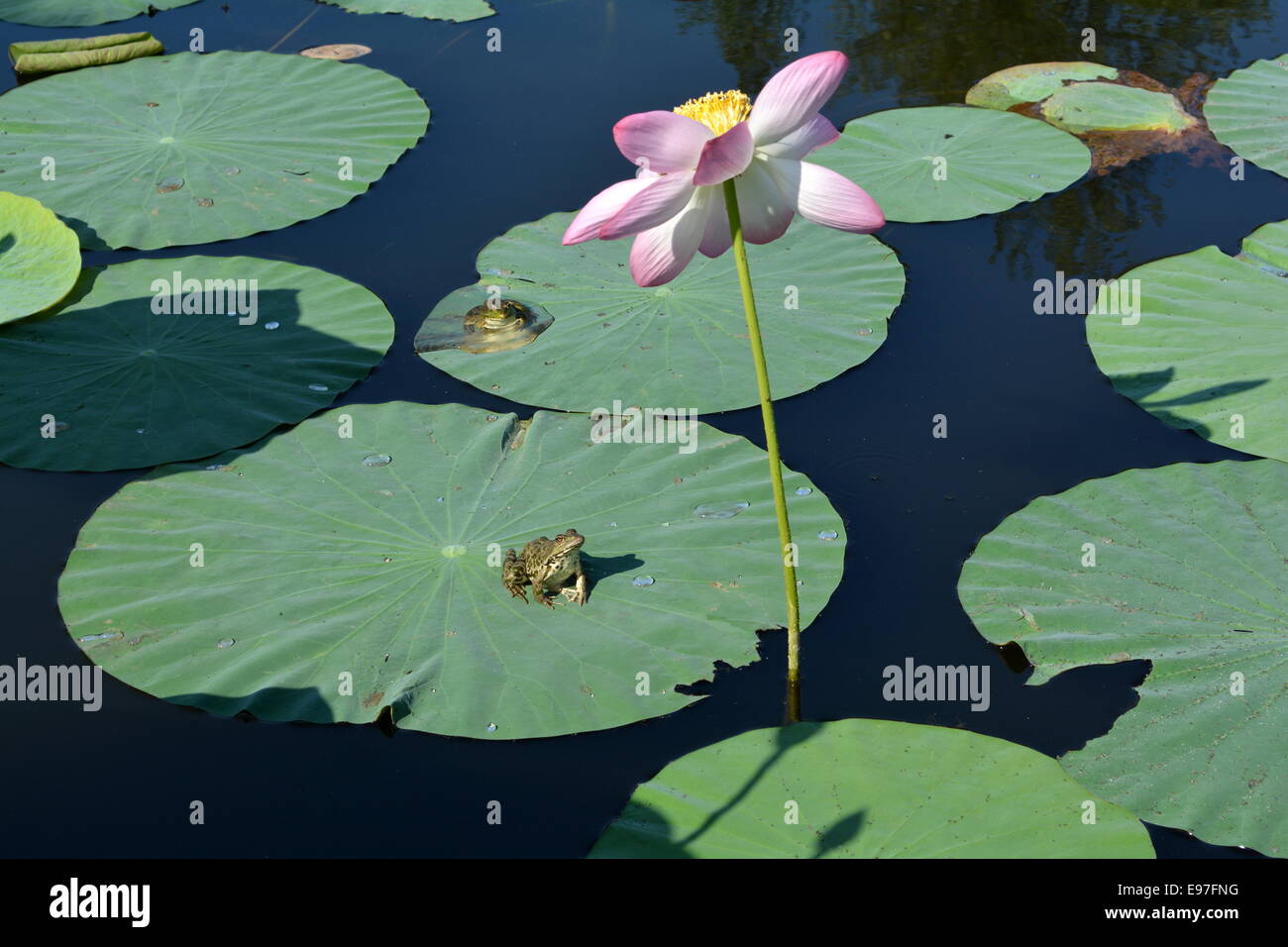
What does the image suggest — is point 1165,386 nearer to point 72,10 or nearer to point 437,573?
point 437,573

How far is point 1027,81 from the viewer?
6.40m

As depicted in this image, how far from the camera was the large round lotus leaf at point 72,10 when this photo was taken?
7152mm

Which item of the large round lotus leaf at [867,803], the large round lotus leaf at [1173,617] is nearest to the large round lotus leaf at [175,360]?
the large round lotus leaf at [867,803]

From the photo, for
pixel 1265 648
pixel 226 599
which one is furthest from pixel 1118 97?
pixel 226 599

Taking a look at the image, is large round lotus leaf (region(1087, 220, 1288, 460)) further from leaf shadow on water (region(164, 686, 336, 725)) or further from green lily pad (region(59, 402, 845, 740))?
leaf shadow on water (region(164, 686, 336, 725))

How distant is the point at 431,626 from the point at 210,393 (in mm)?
1517

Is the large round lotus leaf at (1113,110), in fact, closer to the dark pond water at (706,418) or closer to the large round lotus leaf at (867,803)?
the dark pond water at (706,418)

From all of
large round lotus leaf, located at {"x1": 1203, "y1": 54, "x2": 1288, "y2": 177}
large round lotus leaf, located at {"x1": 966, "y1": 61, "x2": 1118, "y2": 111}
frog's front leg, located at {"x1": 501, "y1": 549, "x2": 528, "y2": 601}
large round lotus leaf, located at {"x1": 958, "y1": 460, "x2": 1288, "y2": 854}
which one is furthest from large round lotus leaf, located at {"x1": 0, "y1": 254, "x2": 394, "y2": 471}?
large round lotus leaf, located at {"x1": 1203, "y1": 54, "x2": 1288, "y2": 177}

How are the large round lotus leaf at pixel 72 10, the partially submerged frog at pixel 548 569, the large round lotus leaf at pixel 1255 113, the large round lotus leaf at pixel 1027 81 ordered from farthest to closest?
the large round lotus leaf at pixel 72 10 → the large round lotus leaf at pixel 1027 81 → the large round lotus leaf at pixel 1255 113 → the partially submerged frog at pixel 548 569

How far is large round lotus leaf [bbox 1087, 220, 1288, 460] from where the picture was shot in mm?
4172

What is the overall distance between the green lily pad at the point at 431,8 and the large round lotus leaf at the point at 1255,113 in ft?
13.1

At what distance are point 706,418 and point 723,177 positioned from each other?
179 cm

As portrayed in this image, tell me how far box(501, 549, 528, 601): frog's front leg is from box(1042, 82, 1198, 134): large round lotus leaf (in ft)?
12.9

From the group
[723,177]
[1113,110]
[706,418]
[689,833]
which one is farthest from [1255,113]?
[689,833]
